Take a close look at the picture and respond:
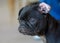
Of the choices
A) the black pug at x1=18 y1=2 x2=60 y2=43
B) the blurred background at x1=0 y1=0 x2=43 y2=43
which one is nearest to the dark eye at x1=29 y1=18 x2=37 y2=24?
the black pug at x1=18 y1=2 x2=60 y2=43

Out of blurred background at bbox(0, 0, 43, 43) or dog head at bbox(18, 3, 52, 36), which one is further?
blurred background at bbox(0, 0, 43, 43)

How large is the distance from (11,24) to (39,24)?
1.61 meters

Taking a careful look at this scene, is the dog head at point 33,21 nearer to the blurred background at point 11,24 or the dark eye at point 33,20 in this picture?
the dark eye at point 33,20

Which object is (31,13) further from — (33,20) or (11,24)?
(11,24)

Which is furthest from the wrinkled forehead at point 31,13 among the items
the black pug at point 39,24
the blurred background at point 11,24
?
the blurred background at point 11,24

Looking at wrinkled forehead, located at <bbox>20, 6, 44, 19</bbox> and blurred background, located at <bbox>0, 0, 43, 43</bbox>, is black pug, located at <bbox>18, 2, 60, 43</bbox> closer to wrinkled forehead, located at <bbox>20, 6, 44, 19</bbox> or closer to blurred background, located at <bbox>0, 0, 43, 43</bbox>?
wrinkled forehead, located at <bbox>20, 6, 44, 19</bbox>

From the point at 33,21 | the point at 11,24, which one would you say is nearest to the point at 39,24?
the point at 33,21

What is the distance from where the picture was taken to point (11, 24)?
2.11 meters

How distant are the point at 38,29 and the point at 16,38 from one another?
49.5 inches

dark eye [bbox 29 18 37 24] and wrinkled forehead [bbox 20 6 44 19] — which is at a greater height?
wrinkled forehead [bbox 20 6 44 19]

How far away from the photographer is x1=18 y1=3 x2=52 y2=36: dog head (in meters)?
0.52

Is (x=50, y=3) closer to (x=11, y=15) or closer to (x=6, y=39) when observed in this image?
(x=6, y=39)

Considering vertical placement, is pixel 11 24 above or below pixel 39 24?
below

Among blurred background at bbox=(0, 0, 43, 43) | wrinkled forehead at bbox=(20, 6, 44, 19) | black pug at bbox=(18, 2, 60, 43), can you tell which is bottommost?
A: blurred background at bbox=(0, 0, 43, 43)
